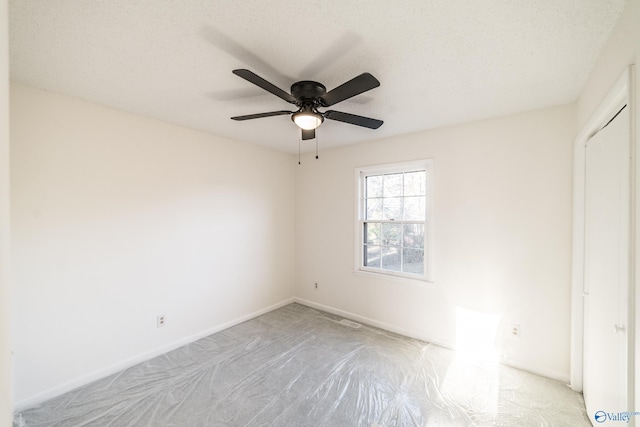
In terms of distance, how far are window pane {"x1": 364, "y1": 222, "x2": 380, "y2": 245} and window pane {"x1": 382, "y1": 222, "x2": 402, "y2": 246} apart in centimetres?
9

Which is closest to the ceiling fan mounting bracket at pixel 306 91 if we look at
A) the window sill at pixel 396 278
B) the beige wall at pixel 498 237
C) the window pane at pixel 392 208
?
the beige wall at pixel 498 237

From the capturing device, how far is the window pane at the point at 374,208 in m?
3.59

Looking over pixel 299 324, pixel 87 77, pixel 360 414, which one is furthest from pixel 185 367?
pixel 87 77

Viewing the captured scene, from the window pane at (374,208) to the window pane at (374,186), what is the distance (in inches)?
3.3

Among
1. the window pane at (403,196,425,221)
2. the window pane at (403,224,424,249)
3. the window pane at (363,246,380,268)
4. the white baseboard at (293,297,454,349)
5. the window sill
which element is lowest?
the white baseboard at (293,297,454,349)

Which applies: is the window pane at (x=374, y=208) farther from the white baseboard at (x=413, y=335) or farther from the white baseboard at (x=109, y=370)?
the white baseboard at (x=109, y=370)

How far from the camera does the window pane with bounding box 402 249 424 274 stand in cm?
319

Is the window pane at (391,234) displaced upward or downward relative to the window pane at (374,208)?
downward

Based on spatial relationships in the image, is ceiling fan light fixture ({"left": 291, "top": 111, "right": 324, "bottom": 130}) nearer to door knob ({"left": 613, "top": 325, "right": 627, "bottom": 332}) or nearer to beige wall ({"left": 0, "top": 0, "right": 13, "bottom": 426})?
beige wall ({"left": 0, "top": 0, "right": 13, "bottom": 426})

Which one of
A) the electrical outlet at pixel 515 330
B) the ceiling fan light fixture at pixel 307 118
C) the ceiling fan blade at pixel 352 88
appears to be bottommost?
the electrical outlet at pixel 515 330

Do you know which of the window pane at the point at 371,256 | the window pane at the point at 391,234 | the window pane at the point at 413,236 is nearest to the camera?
the window pane at the point at 413,236

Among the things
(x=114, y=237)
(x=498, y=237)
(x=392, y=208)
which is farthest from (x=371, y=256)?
(x=114, y=237)

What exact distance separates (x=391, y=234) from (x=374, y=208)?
0.43m

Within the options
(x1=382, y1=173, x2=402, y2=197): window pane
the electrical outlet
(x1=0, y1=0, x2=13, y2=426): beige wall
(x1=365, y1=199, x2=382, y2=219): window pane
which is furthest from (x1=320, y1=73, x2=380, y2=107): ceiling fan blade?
the electrical outlet
